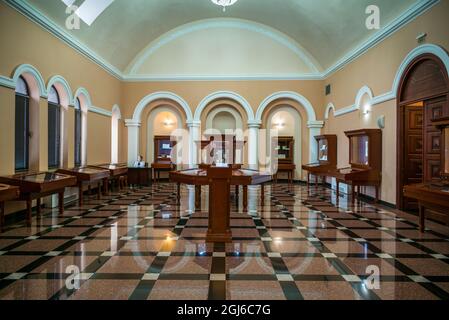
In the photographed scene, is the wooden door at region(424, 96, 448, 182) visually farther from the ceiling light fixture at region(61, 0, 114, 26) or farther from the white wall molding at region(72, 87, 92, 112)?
the white wall molding at region(72, 87, 92, 112)

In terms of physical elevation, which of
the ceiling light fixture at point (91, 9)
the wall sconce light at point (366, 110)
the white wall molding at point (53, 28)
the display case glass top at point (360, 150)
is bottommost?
the display case glass top at point (360, 150)

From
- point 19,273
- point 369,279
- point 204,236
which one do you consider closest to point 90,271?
point 19,273

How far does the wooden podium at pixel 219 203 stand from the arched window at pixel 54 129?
202 inches

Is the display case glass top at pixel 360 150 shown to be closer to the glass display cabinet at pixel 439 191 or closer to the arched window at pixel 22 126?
the glass display cabinet at pixel 439 191

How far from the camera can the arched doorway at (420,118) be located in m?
5.96

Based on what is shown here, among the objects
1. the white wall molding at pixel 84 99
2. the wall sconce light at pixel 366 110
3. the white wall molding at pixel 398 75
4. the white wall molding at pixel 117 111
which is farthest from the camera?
the white wall molding at pixel 117 111

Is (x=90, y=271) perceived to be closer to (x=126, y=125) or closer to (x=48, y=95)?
(x=48, y=95)

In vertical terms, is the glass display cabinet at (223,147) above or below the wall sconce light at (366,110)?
below

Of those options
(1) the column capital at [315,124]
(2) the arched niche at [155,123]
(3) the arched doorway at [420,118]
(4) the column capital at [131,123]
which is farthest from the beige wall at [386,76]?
(4) the column capital at [131,123]

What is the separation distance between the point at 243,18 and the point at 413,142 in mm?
7892

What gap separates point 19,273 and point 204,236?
2.39 metres

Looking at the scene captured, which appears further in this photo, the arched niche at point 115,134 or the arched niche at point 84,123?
the arched niche at point 115,134

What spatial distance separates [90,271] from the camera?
3449 mm

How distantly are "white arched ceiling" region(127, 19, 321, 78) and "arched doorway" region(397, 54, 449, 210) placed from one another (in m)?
6.02
